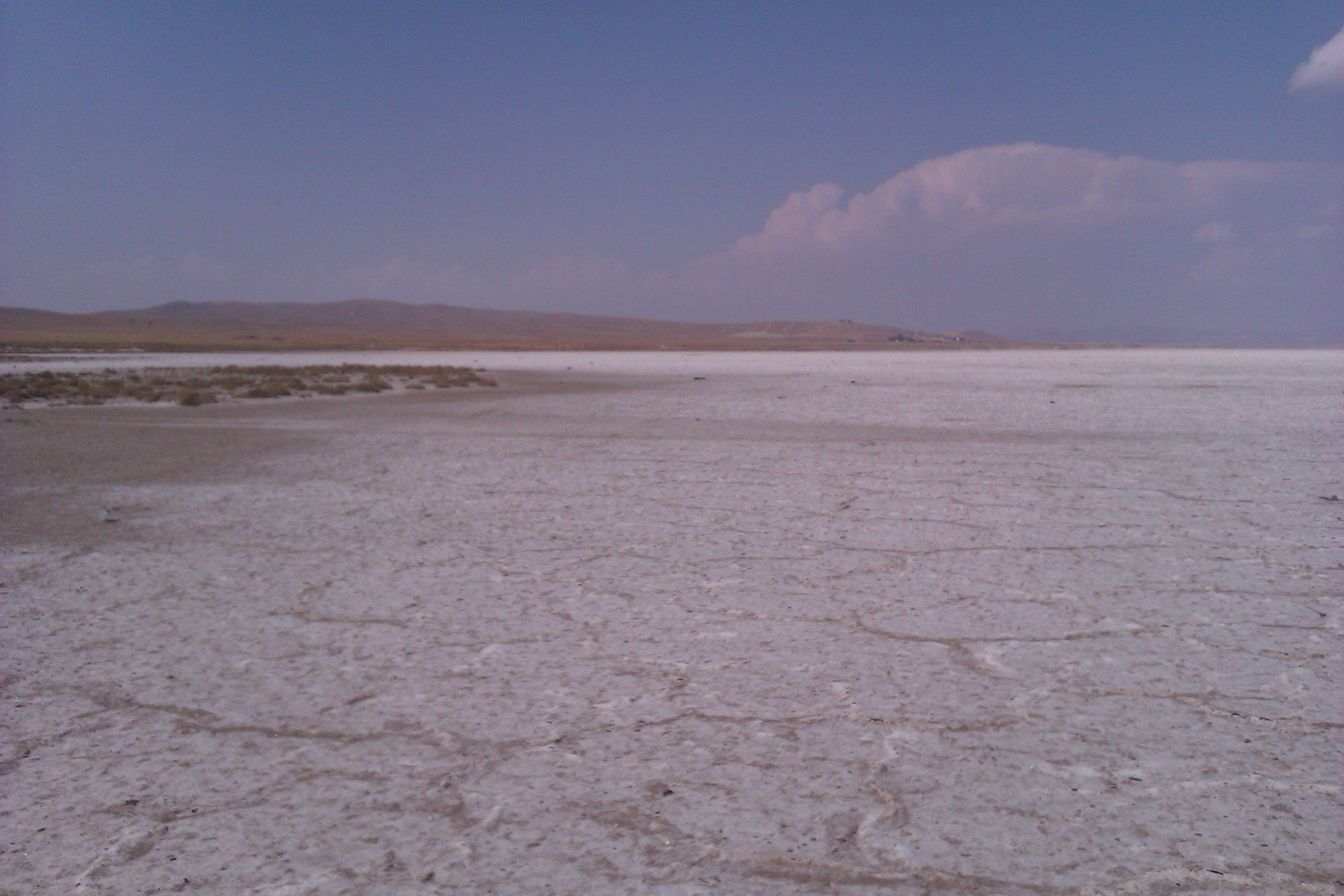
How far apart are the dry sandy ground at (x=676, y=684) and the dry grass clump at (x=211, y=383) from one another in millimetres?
10117

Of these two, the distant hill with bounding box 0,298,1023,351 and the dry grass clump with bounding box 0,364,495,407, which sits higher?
the distant hill with bounding box 0,298,1023,351

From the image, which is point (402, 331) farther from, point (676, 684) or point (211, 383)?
point (676, 684)

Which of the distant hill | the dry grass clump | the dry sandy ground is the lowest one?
the dry sandy ground

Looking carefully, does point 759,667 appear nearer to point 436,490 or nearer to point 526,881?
point 526,881

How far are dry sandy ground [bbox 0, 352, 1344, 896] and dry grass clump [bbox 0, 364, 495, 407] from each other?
10.1 meters

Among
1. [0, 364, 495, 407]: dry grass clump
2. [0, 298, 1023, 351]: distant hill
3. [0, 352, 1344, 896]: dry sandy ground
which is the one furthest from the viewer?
[0, 298, 1023, 351]: distant hill

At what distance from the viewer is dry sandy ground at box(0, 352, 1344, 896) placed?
1.90 m

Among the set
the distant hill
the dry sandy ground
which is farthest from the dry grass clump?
the distant hill

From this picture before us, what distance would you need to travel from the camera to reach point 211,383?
62.5 feet

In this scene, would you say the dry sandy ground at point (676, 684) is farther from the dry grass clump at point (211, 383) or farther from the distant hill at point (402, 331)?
the distant hill at point (402, 331)

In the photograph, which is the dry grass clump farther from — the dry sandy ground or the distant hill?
the distant hill

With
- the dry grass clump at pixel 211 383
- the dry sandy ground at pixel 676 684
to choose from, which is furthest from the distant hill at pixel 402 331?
the dry sandy ground at pixel 676 684

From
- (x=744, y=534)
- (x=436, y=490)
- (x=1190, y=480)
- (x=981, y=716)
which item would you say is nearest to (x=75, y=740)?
(x=981, y=716)

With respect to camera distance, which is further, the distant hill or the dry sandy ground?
the distant hill
